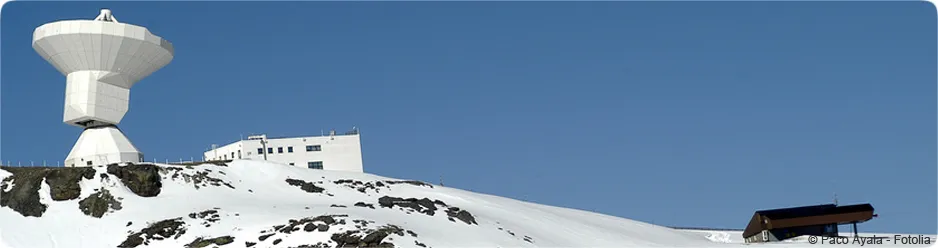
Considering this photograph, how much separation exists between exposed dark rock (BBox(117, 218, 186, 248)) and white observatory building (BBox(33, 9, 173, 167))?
17803mm

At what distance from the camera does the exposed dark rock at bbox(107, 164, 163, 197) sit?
8675cm

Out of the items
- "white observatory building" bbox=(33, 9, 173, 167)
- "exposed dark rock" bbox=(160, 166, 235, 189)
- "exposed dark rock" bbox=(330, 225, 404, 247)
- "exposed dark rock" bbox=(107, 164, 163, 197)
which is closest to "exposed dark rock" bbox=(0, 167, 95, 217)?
"exposed dark rock" bbox=(107, 164, 163, 197)

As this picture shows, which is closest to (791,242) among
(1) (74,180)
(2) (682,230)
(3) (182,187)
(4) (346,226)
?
(2) (682,230)

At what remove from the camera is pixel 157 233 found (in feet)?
252

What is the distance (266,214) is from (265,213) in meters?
0.52

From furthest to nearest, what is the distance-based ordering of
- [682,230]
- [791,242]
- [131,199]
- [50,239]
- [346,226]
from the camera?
[682,230] < [791,242] < [131,199] < [50,239] < [346,226]

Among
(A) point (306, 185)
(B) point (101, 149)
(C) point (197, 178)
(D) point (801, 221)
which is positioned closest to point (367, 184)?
(A) point (306, 185)

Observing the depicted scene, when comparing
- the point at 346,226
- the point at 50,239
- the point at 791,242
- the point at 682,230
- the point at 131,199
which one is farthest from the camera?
the point at 682,230

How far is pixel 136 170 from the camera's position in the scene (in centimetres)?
8844

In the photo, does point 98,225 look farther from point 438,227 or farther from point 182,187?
point 438,227

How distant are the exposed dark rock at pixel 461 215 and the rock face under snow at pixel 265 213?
10 cm

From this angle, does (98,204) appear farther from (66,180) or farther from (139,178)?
(139,178)

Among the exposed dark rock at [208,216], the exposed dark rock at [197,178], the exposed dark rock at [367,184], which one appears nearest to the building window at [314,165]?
the exposed dark rock at [367,184]

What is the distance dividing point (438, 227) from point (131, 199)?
76.8ft
